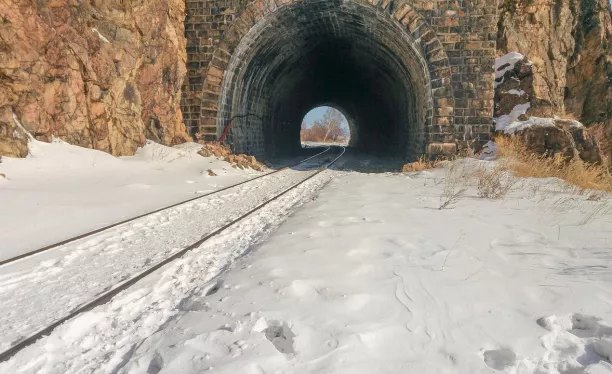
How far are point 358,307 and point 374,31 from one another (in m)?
11.8

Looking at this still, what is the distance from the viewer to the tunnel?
11836 mm

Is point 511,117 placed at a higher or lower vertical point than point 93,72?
lower

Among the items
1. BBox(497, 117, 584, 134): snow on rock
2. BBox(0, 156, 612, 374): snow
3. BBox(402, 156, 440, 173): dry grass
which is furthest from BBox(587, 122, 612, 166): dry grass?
BBox(0, 156, 612, 374): snow

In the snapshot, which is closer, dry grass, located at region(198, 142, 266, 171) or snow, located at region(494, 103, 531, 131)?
snow, located at region(494, 103, 531, 131)

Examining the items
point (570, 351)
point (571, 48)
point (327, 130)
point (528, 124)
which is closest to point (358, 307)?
point (570, 351)

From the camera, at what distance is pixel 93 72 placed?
8914 mm

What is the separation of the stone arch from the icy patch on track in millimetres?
9035

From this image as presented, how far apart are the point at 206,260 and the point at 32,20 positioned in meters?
7.13

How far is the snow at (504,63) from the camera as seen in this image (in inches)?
460

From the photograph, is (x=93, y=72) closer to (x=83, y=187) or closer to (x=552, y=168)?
(x=83, y=187)

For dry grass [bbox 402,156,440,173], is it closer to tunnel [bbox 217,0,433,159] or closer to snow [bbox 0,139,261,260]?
tunnel [bbox 217,0,433,159]

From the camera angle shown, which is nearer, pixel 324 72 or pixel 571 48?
pixel 571 48

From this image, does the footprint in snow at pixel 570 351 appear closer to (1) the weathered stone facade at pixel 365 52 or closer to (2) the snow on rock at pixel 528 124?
(2) the snow on rock at pixel 528 124

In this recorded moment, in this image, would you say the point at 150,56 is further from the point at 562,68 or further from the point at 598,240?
the point at 562,68
